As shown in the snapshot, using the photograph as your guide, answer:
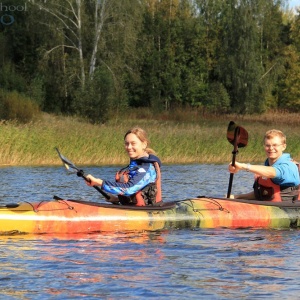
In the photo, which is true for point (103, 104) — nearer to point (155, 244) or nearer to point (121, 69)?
point (121, 69)

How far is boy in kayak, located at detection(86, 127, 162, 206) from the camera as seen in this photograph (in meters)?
9.41

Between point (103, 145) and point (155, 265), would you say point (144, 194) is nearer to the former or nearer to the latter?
point (155, 265)

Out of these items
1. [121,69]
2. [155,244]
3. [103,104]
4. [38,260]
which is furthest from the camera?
[121,69]

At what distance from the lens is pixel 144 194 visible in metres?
9.74

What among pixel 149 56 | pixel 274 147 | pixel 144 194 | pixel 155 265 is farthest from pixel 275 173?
pixel 149 56

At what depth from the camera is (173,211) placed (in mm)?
9875

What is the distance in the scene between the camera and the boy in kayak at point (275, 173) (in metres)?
9.64

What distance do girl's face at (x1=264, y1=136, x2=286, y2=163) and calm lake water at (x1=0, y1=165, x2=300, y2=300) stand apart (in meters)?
0.81

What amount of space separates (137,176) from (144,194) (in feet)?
1.09

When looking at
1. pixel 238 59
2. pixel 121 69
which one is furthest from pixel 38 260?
pixel 238 59

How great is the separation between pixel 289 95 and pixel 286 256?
4473cm

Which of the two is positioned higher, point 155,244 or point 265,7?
point 265,7

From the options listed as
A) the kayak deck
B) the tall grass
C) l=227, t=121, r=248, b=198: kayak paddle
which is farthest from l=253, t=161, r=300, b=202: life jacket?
the tall grass

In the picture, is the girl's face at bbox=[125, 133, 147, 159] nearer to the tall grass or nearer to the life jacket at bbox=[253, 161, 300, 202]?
the life jacket at bbox=[253, 161, 300, 202]
